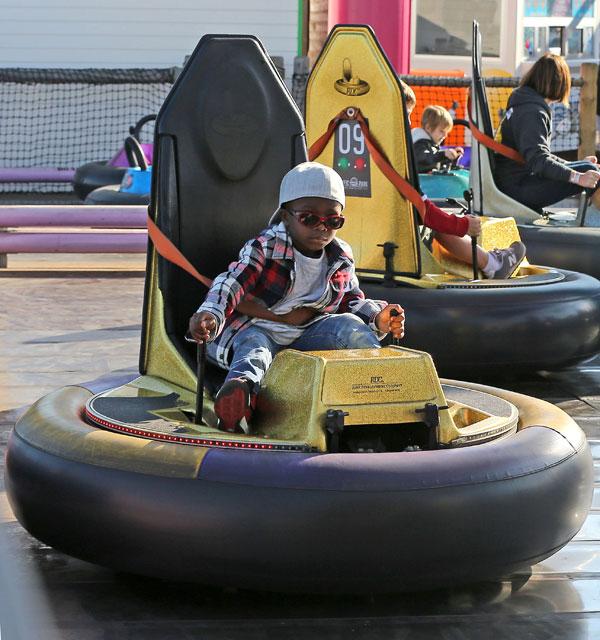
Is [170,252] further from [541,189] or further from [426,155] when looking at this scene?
[426,155]

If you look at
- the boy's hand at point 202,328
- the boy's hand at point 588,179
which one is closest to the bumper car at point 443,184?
the boy's hand at point 588,179

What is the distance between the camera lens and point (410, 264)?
5.01 m

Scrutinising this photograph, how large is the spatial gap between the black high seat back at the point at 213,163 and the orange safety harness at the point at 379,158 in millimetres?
1258

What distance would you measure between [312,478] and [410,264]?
2450 millimetres

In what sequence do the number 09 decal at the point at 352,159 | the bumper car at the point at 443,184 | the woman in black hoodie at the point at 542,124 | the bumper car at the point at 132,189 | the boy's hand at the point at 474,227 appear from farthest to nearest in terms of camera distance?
the bumper car at the point at 132,189 → the bumper car at the point at 443,184 → the woman in black hoodie at the point at 542,124 → the number 09 decal at the point at 352,159 → the boy's hand at the point at 474,227

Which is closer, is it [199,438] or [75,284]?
[199,438]

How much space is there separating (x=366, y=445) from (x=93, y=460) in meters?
0.57

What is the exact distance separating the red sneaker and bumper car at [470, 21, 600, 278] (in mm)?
3817

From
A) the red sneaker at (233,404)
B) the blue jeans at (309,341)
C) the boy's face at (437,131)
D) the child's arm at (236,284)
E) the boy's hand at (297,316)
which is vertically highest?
the boy's face at (437,131)

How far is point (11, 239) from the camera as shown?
844cm

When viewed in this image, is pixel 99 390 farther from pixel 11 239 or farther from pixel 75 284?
pixel 11 239

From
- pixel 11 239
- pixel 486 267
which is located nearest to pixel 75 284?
pixel 11 239

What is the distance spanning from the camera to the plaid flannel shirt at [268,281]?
3.24 metres

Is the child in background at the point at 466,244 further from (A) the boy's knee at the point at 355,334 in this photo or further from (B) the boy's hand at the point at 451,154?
(B) the boy's hand at the point at 451,154
